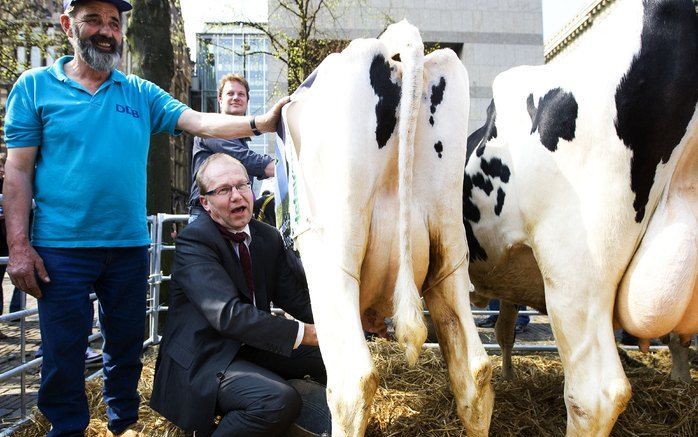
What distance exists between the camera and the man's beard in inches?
102

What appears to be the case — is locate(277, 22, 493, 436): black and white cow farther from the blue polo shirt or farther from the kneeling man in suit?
the blue polo shirt

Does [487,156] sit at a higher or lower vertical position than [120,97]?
lower

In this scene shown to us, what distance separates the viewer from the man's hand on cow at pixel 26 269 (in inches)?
90.6

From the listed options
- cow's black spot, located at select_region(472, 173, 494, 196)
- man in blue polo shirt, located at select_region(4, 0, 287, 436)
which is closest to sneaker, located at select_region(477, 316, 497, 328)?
cow's black spot, located at select_region(472, 173, 494, 196)

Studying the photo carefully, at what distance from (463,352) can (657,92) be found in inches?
46.0

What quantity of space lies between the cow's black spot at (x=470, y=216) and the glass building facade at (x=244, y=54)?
719 centimetres

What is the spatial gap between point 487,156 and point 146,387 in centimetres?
263

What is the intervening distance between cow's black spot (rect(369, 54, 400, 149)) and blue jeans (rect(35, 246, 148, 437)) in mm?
1467

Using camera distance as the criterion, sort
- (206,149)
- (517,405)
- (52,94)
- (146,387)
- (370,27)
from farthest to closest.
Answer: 1. (370,27)
2. (206,149)
3. (146,387)
4. (517,405)
5. (52,94)

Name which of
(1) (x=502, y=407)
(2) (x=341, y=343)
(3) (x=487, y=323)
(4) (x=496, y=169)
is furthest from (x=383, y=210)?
(3) (x=487, y=323)

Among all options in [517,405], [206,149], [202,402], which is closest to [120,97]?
[206,149]

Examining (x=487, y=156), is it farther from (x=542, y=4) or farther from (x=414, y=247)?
(x=542, y=4)

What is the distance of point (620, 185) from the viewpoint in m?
1.96

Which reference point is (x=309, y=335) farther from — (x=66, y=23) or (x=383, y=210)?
(x=66, y=23)
